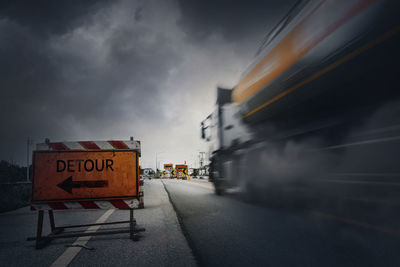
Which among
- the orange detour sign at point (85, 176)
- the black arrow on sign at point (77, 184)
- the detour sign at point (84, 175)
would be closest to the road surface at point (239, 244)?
the orange detour sign at point (85, 176)

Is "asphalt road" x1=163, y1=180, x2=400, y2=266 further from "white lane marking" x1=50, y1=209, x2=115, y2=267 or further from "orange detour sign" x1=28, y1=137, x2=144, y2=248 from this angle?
"white lane marking" x1=50, y1=209, x2=115, y2=267

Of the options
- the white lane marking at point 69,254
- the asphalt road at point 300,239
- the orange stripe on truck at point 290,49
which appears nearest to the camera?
the asphalt road at point 300,239

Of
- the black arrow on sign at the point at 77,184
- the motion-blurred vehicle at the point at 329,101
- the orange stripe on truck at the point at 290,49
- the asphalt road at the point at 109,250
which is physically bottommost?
the asphalt road at the point at 109,250

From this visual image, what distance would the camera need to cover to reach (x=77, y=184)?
12.5ft

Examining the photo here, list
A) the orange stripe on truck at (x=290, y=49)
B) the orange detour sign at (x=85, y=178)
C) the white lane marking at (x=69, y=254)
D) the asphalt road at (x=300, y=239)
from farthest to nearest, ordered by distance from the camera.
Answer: the orange detour sign at (x=85, y=178), the orange stripe on truck at (x=290, y=49), the white lane marking at (x=69, y=254), the asphalt road at (x=300, y=239)

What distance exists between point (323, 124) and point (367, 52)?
1296 mm

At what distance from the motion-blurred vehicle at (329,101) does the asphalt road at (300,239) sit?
0.59 meters

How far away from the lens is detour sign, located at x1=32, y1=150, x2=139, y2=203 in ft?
12.2

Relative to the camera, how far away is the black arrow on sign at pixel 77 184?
376 centimetres

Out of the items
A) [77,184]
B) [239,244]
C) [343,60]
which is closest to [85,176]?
[77,184]

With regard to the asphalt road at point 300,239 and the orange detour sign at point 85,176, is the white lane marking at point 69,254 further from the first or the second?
the asphalt road at point 300,239

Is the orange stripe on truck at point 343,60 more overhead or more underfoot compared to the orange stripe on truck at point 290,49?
more underfoot

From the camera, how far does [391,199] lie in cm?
290

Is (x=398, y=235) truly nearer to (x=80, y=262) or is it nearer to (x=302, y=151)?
(x=302, y=151)
